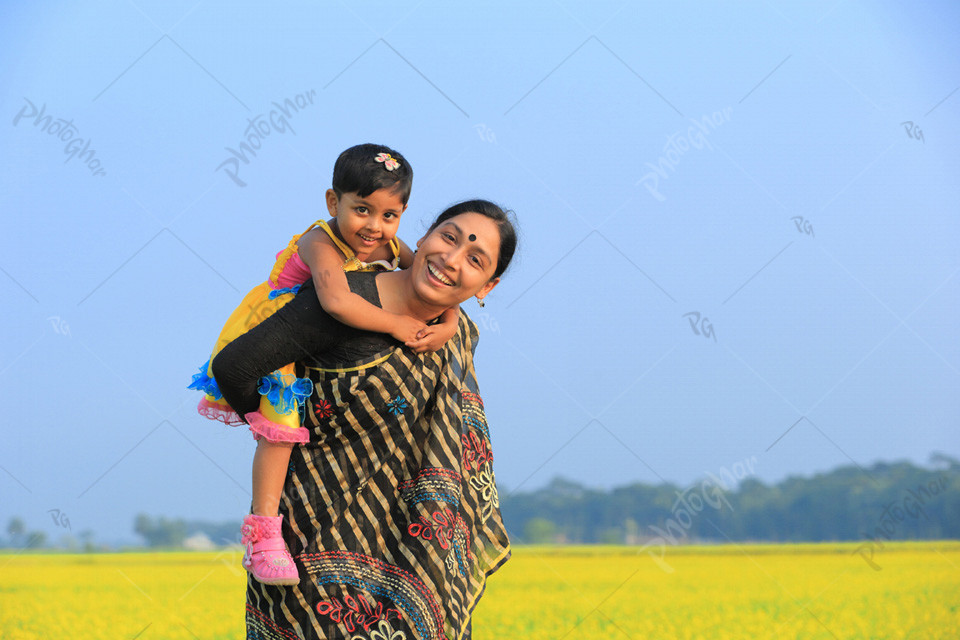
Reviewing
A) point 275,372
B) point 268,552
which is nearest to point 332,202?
point 275,372

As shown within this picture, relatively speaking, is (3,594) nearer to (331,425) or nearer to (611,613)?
(611,613)

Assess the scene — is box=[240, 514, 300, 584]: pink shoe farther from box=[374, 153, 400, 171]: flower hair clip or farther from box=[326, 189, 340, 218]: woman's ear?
box=[374, 153, 400, 171]: flower hair clip

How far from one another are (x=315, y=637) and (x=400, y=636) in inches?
10.5

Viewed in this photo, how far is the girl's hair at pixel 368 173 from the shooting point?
3.29 m

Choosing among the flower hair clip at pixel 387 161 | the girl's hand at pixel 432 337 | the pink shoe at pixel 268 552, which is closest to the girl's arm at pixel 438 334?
the girl's hand at pixel 432 337

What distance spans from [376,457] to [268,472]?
1.14ft

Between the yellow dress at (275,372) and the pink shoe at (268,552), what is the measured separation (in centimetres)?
27

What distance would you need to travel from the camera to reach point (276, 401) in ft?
9.76

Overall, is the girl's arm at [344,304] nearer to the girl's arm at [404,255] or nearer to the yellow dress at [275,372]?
the yellow dress at [275,372]

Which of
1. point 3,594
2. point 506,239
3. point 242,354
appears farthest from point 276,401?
point 3,594

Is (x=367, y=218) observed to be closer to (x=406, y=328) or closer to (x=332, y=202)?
(x=332, y=202)

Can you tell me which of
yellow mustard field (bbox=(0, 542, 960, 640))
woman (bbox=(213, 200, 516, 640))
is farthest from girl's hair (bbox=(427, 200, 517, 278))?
yellow mustard field (bbox=(0, 542, 960, 640))

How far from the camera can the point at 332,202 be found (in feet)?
11.5

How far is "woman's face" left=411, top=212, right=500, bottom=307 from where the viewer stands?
3016 millimetres
